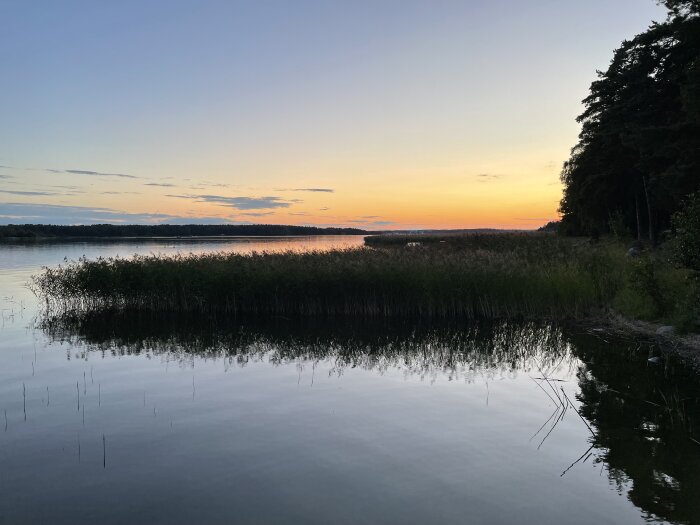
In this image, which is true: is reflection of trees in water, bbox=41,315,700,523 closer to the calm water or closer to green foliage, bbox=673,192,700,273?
the calm water

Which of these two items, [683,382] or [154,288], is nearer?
[683,382]

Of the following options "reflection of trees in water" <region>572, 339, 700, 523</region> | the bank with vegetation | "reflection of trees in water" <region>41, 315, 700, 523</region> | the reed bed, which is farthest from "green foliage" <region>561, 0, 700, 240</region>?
"reflection of trees in water" <region>572, 339, 700, 523</region>

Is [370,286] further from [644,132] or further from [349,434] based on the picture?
[644,132]

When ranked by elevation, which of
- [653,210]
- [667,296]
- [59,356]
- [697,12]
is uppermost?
[697,12]

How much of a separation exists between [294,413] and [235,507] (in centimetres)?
351

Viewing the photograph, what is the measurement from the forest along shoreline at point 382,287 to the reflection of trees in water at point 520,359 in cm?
179

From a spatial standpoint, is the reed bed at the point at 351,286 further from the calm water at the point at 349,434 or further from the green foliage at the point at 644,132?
the green foliage at the point at 644,132

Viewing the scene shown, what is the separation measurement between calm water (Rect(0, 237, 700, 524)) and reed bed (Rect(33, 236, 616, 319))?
4.78 metres

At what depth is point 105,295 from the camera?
2317 centimetres

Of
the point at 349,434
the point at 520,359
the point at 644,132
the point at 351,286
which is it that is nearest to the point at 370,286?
the point at 351,286

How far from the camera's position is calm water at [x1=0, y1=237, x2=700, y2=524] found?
617 centimetres

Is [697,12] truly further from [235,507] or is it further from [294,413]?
[235,507]

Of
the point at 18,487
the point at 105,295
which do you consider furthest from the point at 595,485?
the point at 105,295

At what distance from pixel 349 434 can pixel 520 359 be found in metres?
6.99
